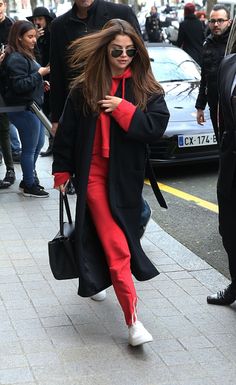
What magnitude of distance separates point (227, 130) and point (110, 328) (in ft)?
4.30

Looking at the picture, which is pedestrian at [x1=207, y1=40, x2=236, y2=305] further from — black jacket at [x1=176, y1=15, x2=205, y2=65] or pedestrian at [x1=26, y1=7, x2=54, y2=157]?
black jacket at [x1=176, y1=15, x2=205, y2=65]

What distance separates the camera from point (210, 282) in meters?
5.24

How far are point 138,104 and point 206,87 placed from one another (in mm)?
3249

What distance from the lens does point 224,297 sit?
4.79m

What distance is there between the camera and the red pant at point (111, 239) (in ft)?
13.6

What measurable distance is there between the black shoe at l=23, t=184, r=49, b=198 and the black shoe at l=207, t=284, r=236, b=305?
3.25 metres

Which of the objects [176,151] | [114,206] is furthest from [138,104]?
[176,151]

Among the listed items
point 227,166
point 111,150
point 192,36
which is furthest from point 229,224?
point 192,36

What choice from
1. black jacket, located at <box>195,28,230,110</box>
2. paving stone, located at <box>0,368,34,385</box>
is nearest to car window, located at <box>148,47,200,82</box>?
black jacket, located at <box>195,28,230,110</box>

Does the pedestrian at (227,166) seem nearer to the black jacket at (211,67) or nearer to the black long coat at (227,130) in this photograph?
the black long coat at (227,130)

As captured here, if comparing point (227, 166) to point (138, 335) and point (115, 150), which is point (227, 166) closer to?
point (115, 150)

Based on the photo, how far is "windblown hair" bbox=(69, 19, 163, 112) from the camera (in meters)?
4.18

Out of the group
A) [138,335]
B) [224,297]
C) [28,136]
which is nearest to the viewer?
[138,335]

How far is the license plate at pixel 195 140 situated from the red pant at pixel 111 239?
14.9 ft
